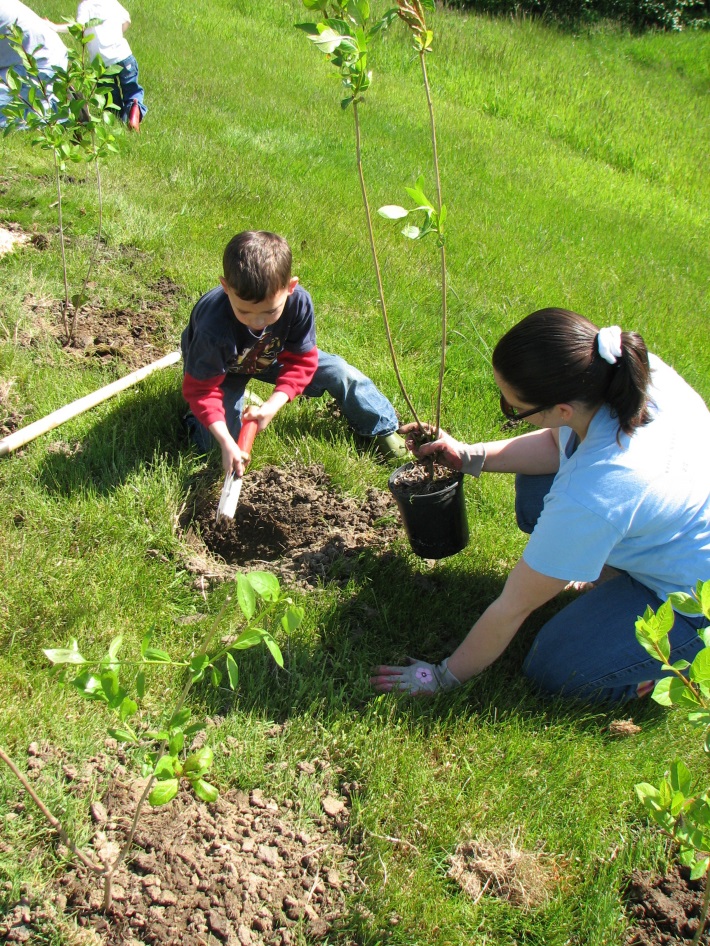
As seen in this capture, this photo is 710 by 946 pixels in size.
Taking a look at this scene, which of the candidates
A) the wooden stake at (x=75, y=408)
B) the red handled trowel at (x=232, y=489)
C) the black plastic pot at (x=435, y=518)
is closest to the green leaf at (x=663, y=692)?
the black plastic pot at (x=435, y=518)

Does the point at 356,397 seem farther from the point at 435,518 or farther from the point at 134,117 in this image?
the point at 134,117

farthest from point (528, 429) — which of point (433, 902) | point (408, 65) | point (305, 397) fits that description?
point (408, 65)

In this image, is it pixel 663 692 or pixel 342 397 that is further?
pixel 342 397

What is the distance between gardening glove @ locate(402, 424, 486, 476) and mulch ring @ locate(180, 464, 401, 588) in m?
0.41

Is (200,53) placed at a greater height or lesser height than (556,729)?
greater

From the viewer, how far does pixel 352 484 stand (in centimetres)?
323

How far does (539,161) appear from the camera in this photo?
26.0ft

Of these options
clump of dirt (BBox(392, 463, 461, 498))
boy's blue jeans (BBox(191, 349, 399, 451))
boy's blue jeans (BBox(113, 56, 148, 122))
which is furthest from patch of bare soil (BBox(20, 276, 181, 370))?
boy's blue jeans (BBox(113, 56, 148, 122))

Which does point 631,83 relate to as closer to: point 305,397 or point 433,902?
point 305,397

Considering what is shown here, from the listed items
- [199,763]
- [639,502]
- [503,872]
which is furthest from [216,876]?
[639,502]

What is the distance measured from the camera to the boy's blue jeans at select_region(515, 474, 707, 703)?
241cm

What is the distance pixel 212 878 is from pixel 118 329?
2808mm

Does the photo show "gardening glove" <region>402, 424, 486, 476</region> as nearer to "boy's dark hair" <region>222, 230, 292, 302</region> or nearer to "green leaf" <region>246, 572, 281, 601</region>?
"boy's dark hair" <region>222, 230, 292, 302</region>

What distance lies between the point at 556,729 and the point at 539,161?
695 centimetres
